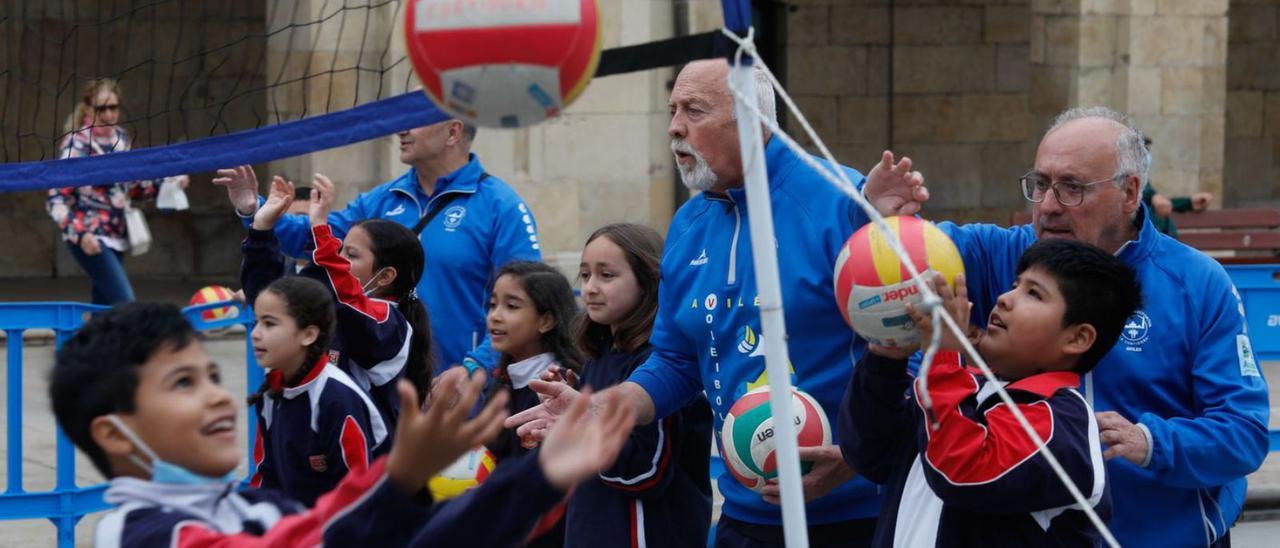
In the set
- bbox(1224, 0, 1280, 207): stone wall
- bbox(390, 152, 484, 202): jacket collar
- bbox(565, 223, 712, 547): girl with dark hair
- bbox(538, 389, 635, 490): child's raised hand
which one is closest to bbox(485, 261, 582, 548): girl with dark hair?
bbox(565, 223, 712, 547): girl with dark hair

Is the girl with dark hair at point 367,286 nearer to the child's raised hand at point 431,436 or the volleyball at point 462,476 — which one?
the volleyball at point 462,476

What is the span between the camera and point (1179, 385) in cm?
437

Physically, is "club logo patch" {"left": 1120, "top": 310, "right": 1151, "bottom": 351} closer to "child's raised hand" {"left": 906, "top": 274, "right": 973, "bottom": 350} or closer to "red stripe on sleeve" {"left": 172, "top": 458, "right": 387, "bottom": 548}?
"child's raised hand" {"left": 906, "top": 274, "right": 973, "bottom": 350}

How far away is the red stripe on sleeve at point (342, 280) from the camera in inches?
237

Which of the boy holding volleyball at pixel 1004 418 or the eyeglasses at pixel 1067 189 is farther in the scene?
the eyeglasses at pixel 1067 189

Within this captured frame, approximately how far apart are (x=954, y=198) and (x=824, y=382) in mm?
14174

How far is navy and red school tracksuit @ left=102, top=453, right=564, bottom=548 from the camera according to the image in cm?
301

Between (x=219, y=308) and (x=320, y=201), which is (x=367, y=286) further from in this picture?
(x=219, y=308)

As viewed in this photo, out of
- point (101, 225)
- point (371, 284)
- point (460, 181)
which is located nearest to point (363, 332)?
point (371, 284)

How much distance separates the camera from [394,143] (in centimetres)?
1238

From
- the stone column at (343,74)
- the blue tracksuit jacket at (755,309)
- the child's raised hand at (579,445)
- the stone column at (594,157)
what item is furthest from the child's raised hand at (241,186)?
the stone column at (594,157)

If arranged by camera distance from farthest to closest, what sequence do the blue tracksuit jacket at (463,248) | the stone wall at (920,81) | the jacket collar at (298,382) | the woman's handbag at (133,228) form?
1. the stone wall at (920,81)
2. the woman's handbag at (133,228)
3. the blue tracksuit jacket at (463,248)
4. the jacket collar at (298,382)

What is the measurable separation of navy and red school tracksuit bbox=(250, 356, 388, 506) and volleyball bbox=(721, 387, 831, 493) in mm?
1288

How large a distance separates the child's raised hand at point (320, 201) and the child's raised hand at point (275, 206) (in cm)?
9
